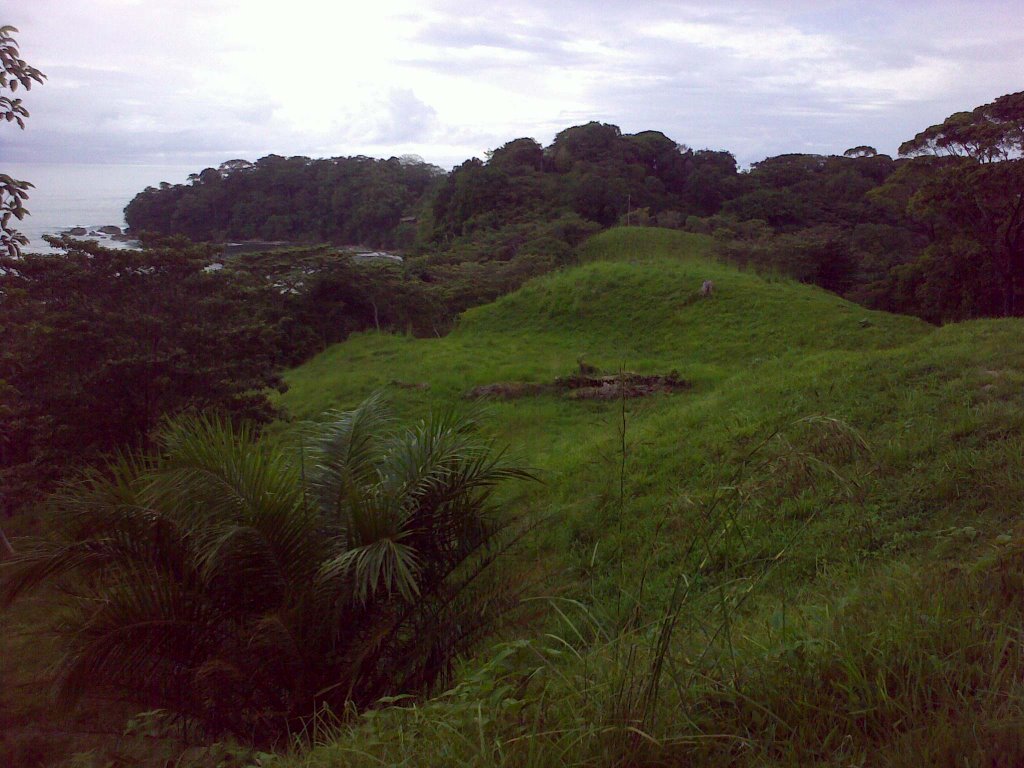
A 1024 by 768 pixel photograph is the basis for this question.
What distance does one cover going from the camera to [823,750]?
2.08 meters

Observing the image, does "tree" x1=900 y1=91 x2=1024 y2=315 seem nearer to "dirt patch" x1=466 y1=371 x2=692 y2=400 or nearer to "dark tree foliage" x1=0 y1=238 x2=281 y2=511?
"dirt patch" x1=466 y1=371 x2=692 y2=400

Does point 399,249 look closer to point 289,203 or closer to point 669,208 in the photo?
point 289,203

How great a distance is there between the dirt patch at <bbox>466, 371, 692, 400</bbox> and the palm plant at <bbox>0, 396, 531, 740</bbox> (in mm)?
7558

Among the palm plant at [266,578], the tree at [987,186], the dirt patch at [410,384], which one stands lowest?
the dirt patch at [410,384]

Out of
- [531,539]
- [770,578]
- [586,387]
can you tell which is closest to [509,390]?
[586,387]

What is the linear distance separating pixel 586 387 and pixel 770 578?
8.51 m

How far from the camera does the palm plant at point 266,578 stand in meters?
4.01

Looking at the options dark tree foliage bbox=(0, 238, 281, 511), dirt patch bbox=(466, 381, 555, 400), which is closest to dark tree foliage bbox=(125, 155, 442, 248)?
→ dark tree foliage bbox=(0, 238, 281, 511)

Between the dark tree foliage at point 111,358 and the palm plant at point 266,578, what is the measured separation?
5.48 meters

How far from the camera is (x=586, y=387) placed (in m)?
12.9

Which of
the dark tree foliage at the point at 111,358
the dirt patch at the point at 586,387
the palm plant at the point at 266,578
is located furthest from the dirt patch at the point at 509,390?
the palm plant at the point at 266,578

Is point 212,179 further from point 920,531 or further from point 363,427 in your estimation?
point 920,531

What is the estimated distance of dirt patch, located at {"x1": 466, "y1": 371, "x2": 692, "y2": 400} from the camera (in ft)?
40.4

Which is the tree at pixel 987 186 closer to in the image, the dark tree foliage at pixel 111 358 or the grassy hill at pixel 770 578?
the grassy hill at pixel 770 578
